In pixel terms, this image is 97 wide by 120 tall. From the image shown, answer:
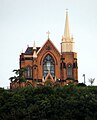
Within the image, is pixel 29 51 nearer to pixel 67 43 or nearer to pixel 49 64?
pixel 49 64

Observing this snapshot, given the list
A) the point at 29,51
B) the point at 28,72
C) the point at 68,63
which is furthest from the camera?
the point at 29,51

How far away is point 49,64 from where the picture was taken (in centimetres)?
9594

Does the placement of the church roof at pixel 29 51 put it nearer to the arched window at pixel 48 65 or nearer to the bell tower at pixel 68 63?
the arched window at pixel 48 65

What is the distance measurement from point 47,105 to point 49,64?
24109 mm

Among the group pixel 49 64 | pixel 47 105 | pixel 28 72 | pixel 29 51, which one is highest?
pixel 29 51

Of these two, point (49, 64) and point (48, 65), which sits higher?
point (49, 64)

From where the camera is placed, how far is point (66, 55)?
3780 inches

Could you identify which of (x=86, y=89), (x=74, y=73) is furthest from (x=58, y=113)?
(x=74, y=73)

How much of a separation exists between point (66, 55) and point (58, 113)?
25.2 metres

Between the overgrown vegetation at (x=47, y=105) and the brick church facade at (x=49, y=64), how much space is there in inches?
674

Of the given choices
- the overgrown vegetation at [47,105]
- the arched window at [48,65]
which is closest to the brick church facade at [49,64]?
the arched window at [48,65]

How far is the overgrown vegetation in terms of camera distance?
7100cm

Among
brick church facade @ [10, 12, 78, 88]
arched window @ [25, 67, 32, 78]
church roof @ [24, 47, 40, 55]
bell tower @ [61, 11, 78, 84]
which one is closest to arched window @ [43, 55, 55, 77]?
brick church facade @ [10, 12, 78, 88]

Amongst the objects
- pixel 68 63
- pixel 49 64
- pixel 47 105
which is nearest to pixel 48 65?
pixel 49 64
